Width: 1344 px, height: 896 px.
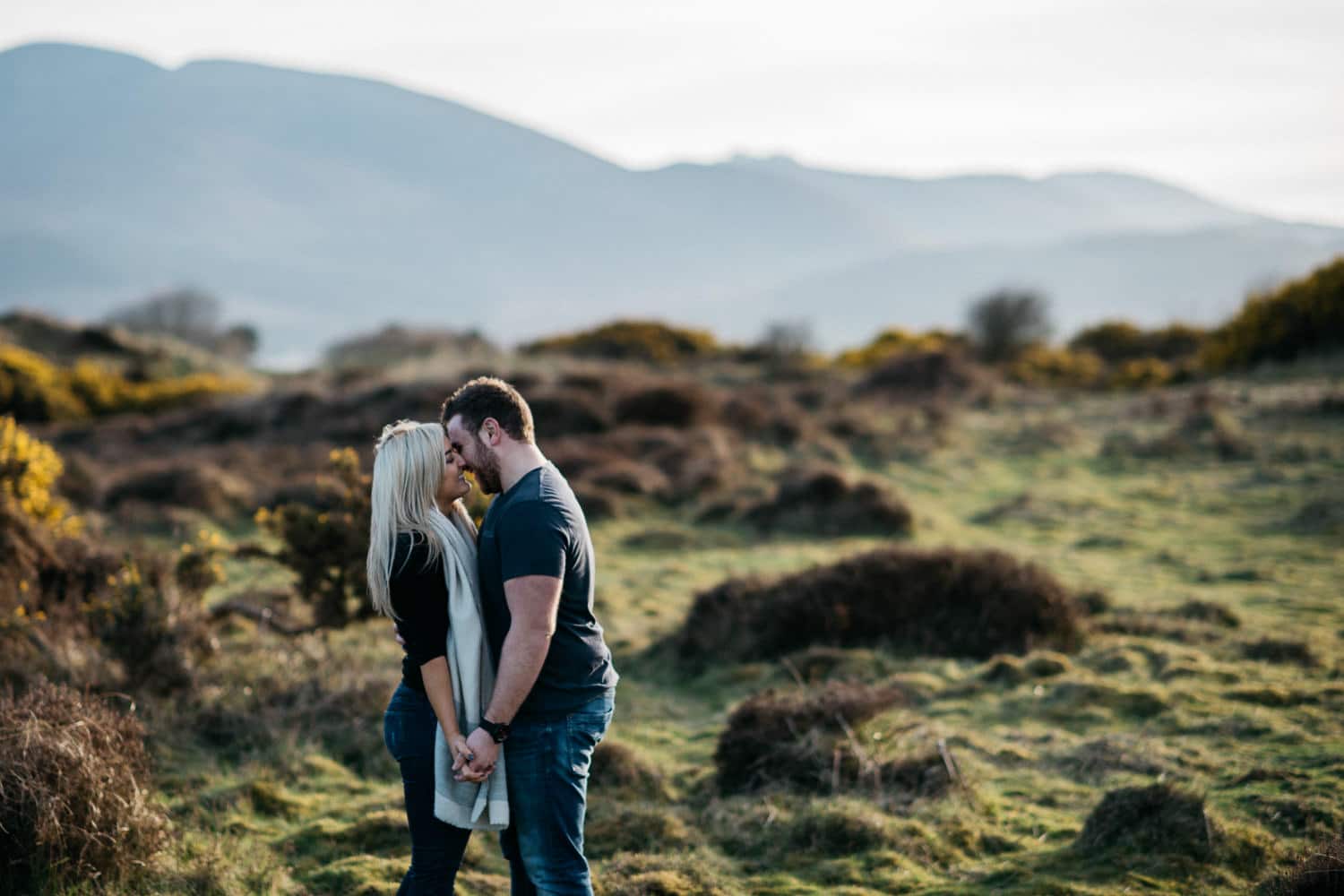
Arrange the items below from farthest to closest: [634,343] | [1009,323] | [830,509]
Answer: [634,343] → [1009,323] → [830,509]

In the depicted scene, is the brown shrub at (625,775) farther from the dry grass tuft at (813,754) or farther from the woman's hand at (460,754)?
the woman's hand at (460,754)

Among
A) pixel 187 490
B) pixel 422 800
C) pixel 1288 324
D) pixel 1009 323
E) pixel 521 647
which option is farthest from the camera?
pixel 1009 323

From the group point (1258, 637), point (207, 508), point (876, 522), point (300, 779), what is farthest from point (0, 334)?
point (1258, 637)

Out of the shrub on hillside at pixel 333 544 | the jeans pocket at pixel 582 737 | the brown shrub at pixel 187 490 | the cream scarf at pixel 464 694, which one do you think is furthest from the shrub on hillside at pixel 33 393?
the jeans pocket at pixel 582 737

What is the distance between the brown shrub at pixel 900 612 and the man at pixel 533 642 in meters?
5.04

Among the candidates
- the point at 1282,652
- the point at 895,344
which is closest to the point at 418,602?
the point at 1282,652

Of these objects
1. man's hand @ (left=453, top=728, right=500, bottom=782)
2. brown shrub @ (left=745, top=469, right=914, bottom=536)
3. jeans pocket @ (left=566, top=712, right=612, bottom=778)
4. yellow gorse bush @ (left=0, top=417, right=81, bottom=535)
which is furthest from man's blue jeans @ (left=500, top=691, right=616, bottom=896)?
brown shrub @ (left=745, top=469, right=914, bottom=536)

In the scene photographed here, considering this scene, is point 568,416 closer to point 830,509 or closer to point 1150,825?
point 830,509

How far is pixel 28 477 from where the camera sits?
8.39 metres

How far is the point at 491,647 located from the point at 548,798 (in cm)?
50

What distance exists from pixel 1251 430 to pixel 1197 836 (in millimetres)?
16060

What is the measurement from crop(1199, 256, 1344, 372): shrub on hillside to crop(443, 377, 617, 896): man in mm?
28621

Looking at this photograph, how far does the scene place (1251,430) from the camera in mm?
18484

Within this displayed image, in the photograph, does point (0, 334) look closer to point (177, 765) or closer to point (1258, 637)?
point (177, 765)
